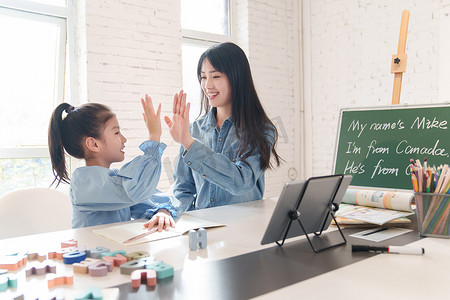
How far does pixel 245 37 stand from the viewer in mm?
4695

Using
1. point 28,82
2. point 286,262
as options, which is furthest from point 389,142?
point 28,82

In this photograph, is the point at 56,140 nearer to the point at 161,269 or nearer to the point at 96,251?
the point at 96,251

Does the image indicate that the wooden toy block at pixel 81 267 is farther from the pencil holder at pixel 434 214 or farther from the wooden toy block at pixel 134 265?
the pencil holder at pixel 434 214

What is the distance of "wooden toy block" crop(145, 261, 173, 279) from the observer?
829mm

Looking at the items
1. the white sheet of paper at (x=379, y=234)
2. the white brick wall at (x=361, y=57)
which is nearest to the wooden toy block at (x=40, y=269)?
the white sheet of paper at (x=379, y=234)

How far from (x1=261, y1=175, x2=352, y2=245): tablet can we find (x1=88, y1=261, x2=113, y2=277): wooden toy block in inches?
14.9

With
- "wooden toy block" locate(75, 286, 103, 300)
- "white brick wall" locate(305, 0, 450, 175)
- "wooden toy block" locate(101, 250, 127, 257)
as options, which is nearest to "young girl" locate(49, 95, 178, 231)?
"wooden toy block" locate(101, 250, 127, 257)

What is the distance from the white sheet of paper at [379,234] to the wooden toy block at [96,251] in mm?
690

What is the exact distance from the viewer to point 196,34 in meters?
4.43

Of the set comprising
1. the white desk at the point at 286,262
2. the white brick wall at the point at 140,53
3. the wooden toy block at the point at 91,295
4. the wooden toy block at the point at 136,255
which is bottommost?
the white desk at the point at 286,262

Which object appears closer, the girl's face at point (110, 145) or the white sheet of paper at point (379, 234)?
the white sheet of paper at point (379, 234)

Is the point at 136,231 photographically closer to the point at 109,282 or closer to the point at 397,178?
the point at 109,282

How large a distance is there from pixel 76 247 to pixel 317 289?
0.61 meters

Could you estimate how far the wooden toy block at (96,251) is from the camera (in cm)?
96
